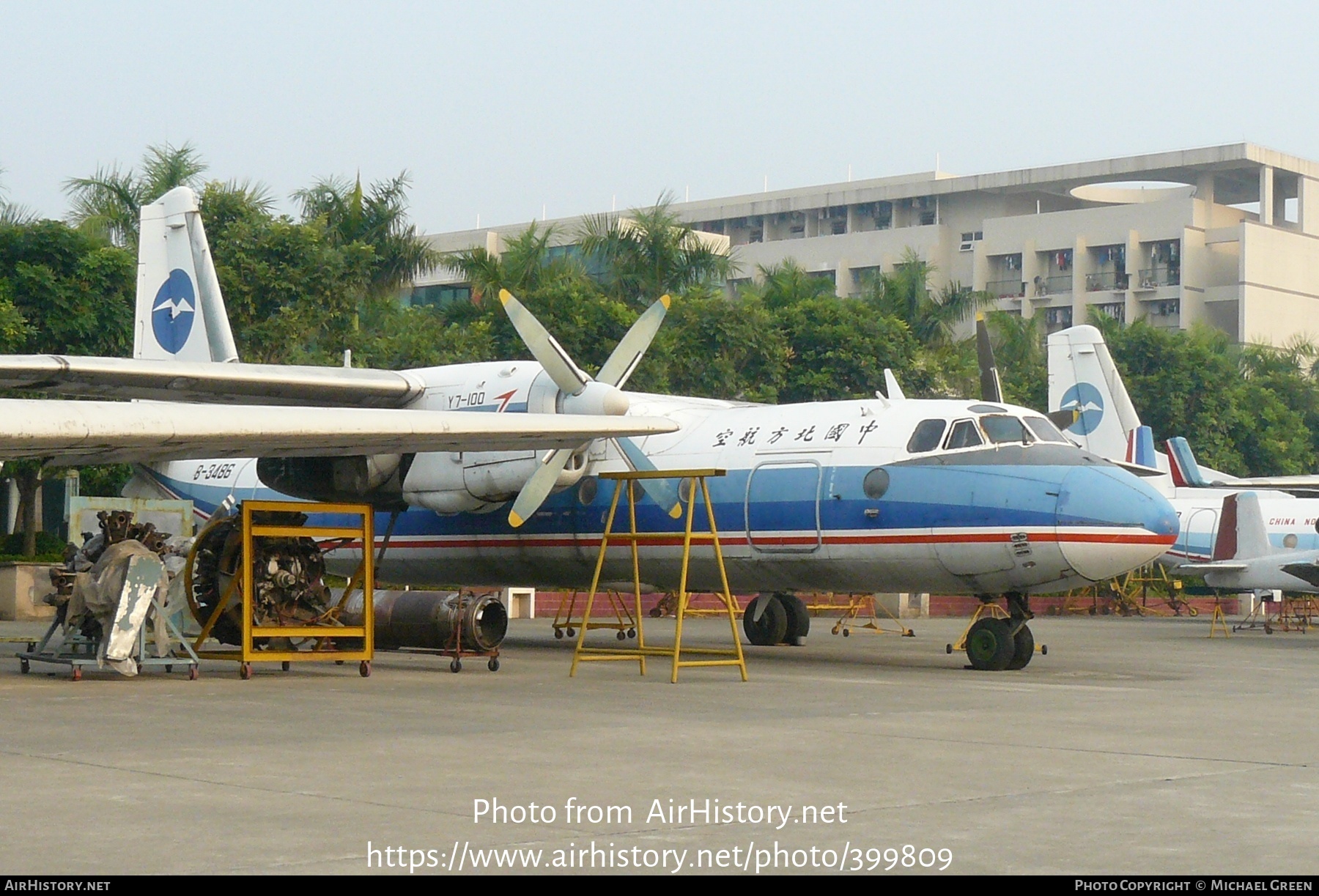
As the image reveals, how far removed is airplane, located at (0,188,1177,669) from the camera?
680 inches

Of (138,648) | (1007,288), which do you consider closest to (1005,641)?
(138,648)

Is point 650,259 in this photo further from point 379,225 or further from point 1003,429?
point 1003,429

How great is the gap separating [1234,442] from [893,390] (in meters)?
38.5

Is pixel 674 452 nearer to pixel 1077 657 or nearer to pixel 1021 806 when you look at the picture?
pixel 1077 657

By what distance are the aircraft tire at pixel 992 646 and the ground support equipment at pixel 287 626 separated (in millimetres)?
6990

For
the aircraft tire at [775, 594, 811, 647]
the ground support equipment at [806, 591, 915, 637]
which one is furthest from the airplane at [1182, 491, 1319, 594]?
the aircraft tire at [775, 594, 811, 647]

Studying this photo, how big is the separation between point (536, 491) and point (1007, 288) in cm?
7373

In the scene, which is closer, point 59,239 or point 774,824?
point 774,824

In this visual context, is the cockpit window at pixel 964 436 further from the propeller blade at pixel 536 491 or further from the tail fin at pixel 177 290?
the tail fin at pixel 177 290

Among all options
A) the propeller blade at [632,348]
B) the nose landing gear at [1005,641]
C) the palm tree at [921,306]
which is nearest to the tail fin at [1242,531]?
the nose landing gear at [1005,641]

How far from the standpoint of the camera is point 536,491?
1883cm

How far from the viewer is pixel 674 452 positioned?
20.7 meters

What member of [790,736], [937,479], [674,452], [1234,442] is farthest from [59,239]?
[1234,442]

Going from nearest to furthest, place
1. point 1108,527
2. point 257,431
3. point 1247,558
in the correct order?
point 257,431 < point 1108,527 < point 1247,558
